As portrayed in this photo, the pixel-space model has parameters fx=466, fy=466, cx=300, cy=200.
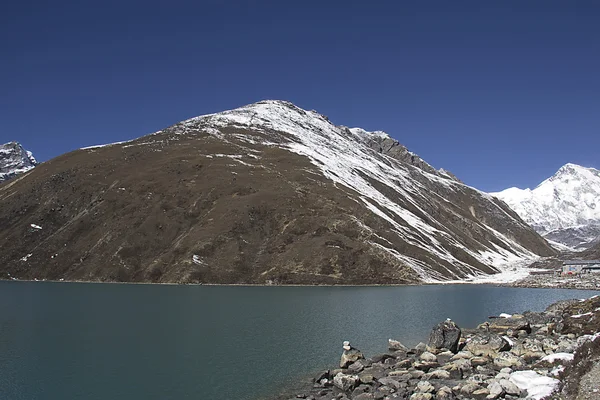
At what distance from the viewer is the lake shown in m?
44.0

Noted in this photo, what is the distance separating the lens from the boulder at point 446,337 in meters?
53.2

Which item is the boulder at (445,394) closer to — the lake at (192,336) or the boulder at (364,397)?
the boulder at (364,397)

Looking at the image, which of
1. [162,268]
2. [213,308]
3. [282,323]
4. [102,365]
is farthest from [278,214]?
[102,365]

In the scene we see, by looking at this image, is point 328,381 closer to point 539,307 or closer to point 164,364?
point 164,364

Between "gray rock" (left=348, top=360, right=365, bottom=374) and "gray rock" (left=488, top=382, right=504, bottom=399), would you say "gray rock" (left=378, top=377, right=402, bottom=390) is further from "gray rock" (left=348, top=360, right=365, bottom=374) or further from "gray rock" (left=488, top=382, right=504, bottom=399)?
"gray rock" (left=488, top=382, right=504, bottom=399)

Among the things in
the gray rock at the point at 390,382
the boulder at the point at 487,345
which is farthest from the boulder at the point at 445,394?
the boulder at the point at 487,345

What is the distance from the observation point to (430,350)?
174ft

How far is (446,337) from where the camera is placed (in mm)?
53906

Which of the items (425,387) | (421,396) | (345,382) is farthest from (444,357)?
(421,396)

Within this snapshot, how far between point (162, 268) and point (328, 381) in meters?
125

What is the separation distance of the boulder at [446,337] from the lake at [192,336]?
6.88 meters

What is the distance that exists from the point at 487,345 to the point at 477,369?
670cm

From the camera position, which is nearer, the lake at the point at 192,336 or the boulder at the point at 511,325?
the lake at the point at 192,336

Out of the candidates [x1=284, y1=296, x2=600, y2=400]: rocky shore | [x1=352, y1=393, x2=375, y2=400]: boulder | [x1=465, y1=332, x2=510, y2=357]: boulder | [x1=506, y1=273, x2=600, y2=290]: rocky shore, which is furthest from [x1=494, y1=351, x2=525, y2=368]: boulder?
[x1=506, y1=273, x2=600, y2=290]: rocky shore
